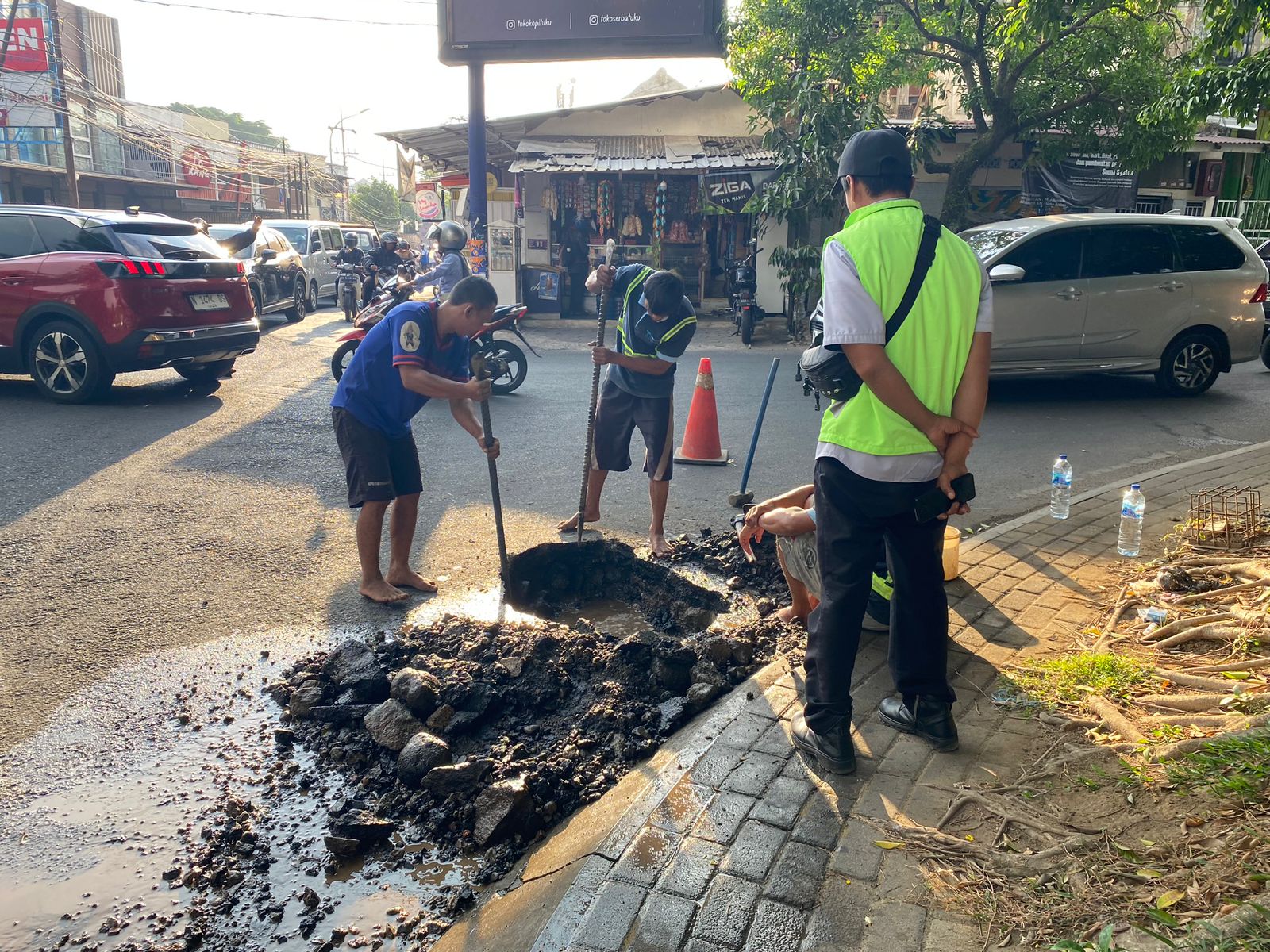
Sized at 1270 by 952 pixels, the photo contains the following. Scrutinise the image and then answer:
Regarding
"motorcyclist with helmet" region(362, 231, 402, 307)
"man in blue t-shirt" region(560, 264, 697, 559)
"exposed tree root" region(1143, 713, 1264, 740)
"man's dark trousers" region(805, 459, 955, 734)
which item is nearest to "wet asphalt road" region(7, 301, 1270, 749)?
"man in blue t-shirt" region(560, 264, 697, 559)

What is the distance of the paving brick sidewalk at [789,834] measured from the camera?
235cm

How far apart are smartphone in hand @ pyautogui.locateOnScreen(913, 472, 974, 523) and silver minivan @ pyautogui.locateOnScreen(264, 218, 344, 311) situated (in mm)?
17925

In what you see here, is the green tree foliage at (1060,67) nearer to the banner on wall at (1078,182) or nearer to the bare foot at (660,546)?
the banner on wall at (1078,182)

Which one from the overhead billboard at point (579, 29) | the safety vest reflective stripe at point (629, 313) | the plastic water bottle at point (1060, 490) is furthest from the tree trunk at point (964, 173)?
the safety vest reflective stripe at point (629, 313)

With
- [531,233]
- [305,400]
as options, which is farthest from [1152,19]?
[305,400]

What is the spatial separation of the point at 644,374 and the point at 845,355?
9.23 ft

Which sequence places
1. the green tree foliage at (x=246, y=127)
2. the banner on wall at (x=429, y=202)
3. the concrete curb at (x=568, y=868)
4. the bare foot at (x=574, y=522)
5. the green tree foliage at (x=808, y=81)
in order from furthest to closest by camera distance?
the green tree foliage at (x=246, y=127)
the banner on wall at (x=429, y=202)
the green tree foliage at (x=808, y=81)
the bare foot at (x=574, y=522)
the concrete curb at (x=568, y=868)

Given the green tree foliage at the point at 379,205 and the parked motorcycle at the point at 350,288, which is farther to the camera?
the green tree foliage at the point at 379,205

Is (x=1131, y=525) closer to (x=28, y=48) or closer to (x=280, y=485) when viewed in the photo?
(x=280, y=485)

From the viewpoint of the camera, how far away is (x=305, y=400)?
32.8 ft

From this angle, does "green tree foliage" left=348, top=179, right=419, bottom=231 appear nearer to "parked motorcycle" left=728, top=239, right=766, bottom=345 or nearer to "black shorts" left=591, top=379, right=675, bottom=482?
"parked motorcycle" left=728, top=239, right=766, bottom=345

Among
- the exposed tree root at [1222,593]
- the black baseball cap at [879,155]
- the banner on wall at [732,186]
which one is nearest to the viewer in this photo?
the black baseball cap at [879,155]

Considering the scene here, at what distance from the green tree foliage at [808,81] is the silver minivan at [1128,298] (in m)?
4.19

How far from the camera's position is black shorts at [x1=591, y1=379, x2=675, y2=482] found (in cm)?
Result: 575
